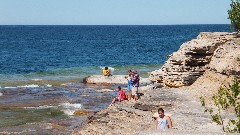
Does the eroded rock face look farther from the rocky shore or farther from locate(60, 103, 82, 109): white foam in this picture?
locate(60, 103, 82, 109): white foam

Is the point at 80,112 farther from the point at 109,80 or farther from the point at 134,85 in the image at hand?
the point at 109,80

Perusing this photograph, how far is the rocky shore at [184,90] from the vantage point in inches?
733

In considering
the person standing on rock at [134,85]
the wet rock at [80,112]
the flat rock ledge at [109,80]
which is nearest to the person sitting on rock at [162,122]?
the person standing on rock at [134,85]

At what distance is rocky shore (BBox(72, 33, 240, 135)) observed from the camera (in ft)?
61.0

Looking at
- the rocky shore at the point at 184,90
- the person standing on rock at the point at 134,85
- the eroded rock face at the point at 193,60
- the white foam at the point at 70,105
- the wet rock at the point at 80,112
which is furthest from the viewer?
the white foam at the point at 70,105

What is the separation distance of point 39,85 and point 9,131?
19275mm

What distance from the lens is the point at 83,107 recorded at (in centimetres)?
2944

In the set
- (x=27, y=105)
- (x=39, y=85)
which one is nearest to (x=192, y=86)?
(x=27, y=105)

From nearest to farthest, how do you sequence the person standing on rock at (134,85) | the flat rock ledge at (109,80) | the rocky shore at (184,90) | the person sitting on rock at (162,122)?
1. the person sitting on rock at (162,122)
2. the rocky shore at (184,90)
3. the person standing on rock at (134,85)
4. the flat rock ledge at (109,80)

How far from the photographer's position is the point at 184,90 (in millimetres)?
23938

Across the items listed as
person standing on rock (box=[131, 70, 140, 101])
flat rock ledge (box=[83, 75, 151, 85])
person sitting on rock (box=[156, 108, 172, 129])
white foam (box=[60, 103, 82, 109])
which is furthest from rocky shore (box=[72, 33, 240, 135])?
flat rock ledge (box=[83, 75, 151, 85])

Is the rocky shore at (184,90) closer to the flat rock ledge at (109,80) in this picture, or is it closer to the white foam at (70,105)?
the white foam at (70,105)
